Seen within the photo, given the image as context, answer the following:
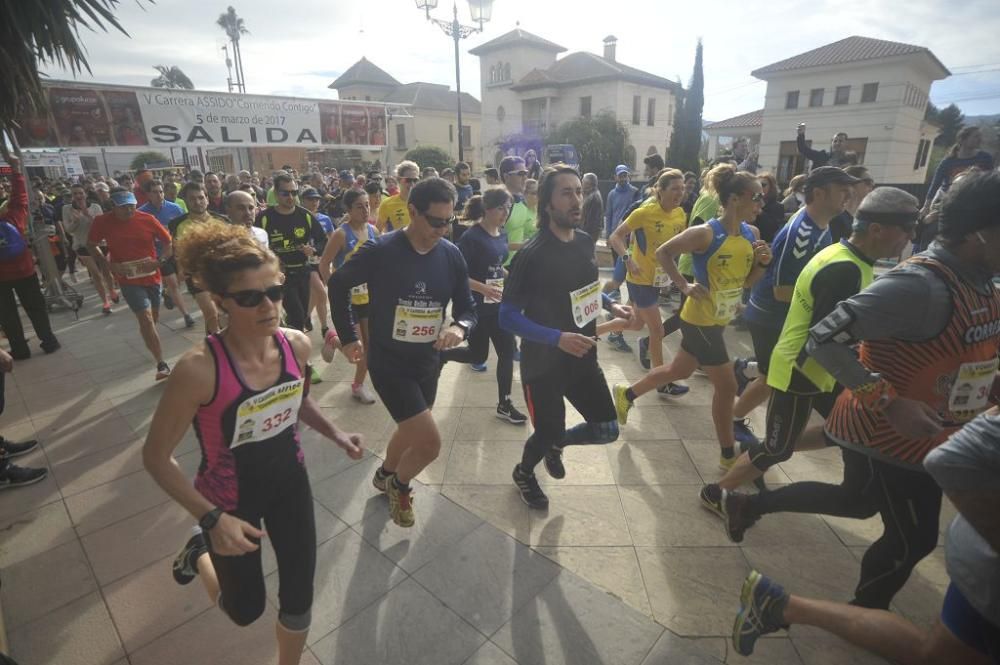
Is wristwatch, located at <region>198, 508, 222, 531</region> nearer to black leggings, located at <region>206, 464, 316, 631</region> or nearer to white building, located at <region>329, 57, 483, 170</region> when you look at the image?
black leggings, located at <region>206, 464, 316, 631</region>

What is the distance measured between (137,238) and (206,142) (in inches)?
356

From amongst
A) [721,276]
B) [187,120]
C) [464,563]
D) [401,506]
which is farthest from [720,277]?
[187,120]

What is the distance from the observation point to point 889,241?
253 cm

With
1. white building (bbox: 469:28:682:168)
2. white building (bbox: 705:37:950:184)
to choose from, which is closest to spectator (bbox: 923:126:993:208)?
white building (bbox: 705:37:950:184)

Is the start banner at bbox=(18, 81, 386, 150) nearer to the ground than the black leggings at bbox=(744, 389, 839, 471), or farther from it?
farther from it

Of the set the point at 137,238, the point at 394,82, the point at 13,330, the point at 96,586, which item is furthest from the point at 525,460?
the point at 394,82

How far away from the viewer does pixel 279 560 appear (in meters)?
2.05

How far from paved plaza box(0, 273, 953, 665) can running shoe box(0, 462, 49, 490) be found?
0.09m

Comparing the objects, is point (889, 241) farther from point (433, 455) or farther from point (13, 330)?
point (13, 330)

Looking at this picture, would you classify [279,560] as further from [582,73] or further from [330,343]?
[582,73]

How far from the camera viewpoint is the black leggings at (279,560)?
196 centimetres

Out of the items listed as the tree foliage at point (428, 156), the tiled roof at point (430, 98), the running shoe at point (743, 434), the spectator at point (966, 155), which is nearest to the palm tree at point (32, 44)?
the running shoe at point (743, 434)

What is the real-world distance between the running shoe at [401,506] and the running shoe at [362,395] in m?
2.12

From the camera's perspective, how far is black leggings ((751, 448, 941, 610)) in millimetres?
2188
